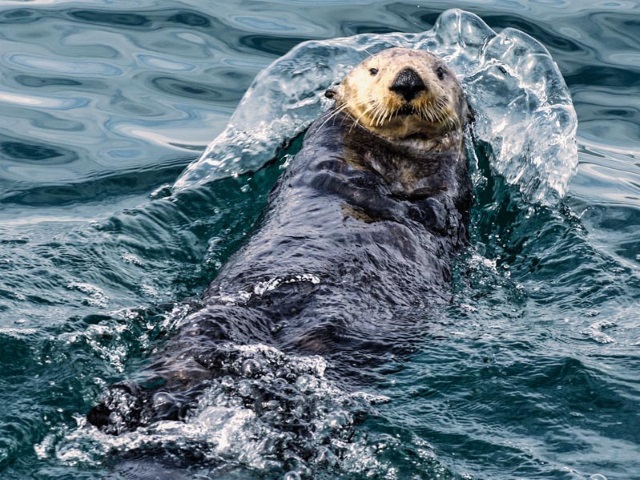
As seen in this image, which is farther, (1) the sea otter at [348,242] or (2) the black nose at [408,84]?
(2) the black nose at [408,84]

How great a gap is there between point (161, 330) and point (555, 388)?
1.89 metres

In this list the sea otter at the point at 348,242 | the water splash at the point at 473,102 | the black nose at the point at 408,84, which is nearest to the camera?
the sea otter at the point at 348,242

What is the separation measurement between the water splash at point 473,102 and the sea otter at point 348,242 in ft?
3.00

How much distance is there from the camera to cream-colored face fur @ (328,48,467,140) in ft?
21.1

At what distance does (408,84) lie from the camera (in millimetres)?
6266

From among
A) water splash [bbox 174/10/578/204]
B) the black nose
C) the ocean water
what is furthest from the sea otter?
water splash [bbox 174/10/578/204]

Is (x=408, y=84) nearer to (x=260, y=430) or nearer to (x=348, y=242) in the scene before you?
(x=348, y=242)

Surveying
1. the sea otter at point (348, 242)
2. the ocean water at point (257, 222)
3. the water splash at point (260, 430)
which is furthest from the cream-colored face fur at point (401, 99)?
the water splash at point (260, 430)

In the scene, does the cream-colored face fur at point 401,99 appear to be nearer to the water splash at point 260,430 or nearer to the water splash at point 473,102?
the water splash at point 473,102

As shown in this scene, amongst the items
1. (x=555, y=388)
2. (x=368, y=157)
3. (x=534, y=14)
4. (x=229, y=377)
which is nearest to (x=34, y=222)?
(x=368, y=157)

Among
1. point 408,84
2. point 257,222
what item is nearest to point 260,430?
point 257,222

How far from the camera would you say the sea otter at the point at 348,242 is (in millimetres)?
4488

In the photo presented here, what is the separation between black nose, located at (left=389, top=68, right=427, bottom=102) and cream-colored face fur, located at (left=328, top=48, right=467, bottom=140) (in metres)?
0.01

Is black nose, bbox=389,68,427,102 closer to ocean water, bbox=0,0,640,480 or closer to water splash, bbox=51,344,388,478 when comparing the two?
ocean water, bbox=0,0,640,480
